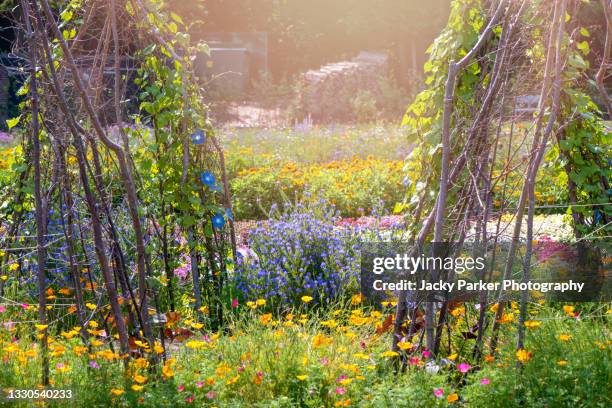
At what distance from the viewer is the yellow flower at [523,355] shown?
2.80 m

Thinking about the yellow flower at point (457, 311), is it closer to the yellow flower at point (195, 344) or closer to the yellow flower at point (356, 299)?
the yellow flower at point (356, 299)

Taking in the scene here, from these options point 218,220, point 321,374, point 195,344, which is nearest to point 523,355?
point 321,374

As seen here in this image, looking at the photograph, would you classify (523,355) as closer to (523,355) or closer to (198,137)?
(523,355)

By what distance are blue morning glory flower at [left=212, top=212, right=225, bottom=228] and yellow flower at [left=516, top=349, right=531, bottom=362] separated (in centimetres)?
194

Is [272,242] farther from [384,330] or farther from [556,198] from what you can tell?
[556,198]

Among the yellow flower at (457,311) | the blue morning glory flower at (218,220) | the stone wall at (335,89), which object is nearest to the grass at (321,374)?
the yellow flower at (457,311)

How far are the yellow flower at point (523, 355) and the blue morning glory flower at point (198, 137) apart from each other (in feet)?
6.56

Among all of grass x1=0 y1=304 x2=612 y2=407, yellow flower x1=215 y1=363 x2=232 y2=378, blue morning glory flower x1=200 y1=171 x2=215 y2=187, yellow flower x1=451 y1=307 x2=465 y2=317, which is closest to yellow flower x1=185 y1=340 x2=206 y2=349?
grass x1=0 y1=304 x2=612 y2=407

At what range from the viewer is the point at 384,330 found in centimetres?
361

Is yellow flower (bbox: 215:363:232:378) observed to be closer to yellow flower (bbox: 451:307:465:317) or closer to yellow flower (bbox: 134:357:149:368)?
yellow flower (bbox: 134:357:149:368)

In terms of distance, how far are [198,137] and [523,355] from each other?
2051 mm

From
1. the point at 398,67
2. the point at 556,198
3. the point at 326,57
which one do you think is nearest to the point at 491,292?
the point at 556,198

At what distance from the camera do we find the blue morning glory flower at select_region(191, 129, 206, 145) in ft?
13.3

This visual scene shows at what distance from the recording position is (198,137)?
4.07 metres
